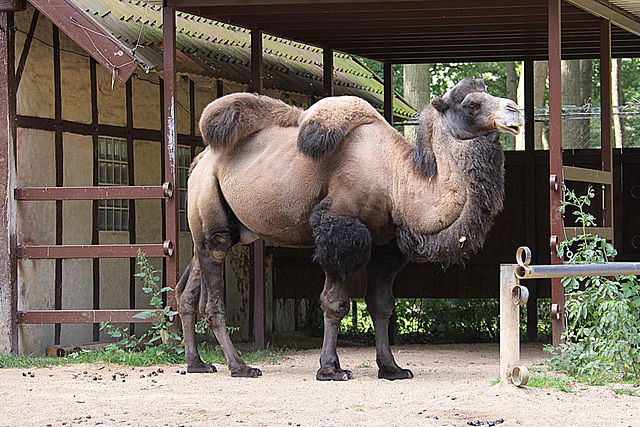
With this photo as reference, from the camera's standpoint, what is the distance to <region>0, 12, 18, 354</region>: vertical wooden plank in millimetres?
9305

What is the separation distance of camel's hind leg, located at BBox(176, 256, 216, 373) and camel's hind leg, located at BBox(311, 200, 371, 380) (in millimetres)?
1314

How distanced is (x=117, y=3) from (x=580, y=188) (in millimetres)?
6454

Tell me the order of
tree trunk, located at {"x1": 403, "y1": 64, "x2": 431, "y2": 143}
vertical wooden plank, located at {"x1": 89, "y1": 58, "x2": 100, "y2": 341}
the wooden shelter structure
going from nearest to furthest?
the wooden shelter structure < vertical wooden plank, located at {"x1": 89, "y1": 58, "x2": 100, "y2": 341} < tree trunk, located at {"x1": 403, "y1": 64, "x2": 431, "y2": 143}

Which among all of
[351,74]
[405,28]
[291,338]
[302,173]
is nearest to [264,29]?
[405,28]

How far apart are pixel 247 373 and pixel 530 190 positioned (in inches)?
236

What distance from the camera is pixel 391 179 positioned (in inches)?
300

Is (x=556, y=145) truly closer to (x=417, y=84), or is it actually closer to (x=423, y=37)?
(x=423, y=37)

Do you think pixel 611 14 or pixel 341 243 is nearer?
pixel 341 243

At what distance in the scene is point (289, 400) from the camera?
6672 millimetres

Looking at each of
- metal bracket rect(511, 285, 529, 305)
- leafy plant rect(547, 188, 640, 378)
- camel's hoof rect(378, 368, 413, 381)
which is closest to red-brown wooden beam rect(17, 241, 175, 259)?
camel's hoof rect(378, 368, 413, 381)

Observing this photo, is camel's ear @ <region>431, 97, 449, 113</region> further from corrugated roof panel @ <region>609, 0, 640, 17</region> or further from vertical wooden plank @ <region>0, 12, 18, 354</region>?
vertical wooden plank @ <region>0, 12, 18, 354</region>

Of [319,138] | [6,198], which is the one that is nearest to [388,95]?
[319,138]

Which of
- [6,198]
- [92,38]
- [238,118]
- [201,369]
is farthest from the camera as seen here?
[6,198]

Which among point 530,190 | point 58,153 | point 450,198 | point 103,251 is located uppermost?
point 58,153
